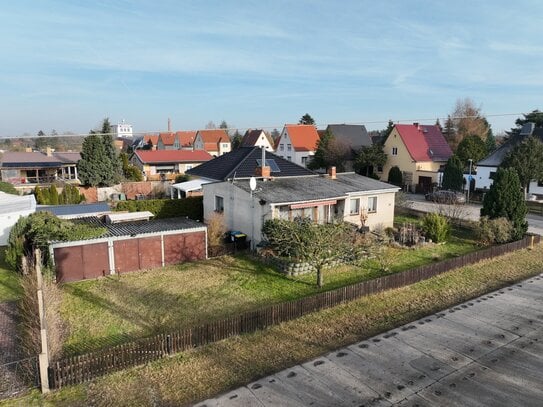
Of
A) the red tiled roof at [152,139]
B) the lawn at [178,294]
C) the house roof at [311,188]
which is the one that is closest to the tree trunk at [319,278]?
the lawn at [178,294]

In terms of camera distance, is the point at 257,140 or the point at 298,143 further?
the point at 257,140

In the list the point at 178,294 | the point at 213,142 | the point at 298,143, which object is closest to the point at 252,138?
the point at 213,142

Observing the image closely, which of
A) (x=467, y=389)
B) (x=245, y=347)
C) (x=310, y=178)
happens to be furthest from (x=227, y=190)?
(x=467, y=389)

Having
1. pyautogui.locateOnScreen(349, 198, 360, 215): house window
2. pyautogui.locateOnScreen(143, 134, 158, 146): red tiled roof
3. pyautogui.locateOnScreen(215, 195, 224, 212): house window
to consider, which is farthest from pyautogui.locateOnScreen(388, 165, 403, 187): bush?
pyautogui.locateOnScreen(143, 134, 158, 146): red tiled roof

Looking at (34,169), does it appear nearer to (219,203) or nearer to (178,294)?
(219,203)

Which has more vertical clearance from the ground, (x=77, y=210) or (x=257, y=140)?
(x=257, y=140)

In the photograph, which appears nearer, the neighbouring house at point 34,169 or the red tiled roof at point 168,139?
the neighbouring house at point 34,169

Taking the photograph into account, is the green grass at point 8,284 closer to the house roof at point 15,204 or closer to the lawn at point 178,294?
the lawn at point 178,294
